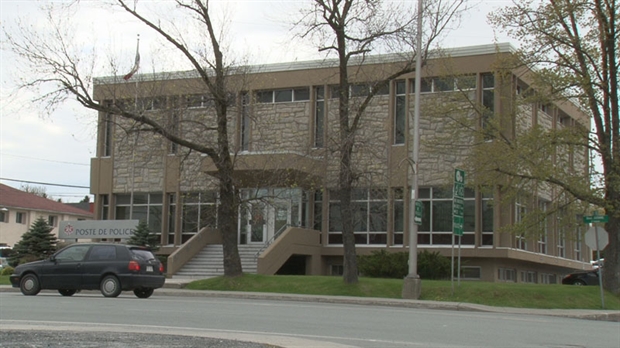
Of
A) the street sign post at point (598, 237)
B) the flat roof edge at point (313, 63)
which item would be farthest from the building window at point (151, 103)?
the street sign post at point (598, 237)

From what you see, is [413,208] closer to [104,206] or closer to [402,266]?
[402,266]

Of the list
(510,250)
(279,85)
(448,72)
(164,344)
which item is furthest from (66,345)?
(279,85)

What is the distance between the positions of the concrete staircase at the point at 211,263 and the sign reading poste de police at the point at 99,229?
3.54 metres

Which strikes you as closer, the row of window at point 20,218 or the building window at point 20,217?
the row of window at point 20,218

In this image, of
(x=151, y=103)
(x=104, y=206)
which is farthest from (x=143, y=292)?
(x=104, y=206)

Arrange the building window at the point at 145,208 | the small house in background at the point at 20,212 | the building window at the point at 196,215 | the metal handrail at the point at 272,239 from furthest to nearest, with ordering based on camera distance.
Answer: the small house in background at the point at 20,212, the building window at the point at 145,208, the building window at the point at 196,215, the metal handrail at the point at 272,239

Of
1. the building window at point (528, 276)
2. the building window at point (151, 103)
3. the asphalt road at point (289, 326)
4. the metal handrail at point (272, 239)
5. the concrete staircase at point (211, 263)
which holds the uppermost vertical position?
the building window at point (151, 103)

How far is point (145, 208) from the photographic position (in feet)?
136

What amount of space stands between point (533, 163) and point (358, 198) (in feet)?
41.3

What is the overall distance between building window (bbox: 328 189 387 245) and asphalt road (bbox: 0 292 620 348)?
16298mm

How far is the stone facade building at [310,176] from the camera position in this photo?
3089 centimetres

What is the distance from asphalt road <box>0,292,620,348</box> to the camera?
12.1 meters

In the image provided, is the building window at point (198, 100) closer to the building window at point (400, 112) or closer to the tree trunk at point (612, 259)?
the building window at point (400, 112)

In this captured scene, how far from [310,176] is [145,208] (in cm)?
1471
